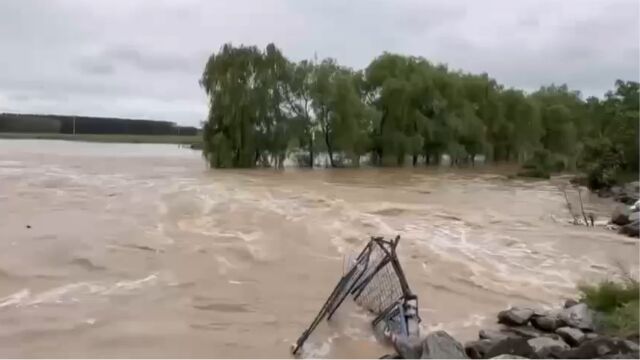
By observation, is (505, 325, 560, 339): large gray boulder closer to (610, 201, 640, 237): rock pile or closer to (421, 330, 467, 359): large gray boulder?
(421, 330, 467, 359): large gray boulder

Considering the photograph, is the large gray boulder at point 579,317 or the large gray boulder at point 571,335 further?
the large gray boulder at point 579,317

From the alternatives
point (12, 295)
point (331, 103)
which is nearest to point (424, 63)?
point (331, 103)

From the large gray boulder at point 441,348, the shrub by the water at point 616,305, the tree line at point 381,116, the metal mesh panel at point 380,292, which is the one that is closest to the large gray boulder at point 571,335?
the shrub by the water at point 616,305

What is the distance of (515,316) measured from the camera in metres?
9.05

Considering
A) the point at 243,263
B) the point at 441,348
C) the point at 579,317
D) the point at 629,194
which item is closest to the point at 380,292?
the point at 441,348

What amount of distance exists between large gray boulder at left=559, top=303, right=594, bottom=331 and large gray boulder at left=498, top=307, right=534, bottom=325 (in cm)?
44

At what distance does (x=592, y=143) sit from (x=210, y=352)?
3472cm

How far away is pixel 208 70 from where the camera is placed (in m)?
44.6

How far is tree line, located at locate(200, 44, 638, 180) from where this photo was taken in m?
44.2

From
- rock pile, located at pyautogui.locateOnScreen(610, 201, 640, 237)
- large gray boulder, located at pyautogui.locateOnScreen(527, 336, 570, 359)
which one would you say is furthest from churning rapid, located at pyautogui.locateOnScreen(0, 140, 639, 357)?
large gray boulder, located at pyautogui.locateOnScreen(527, 336, 570, 359)

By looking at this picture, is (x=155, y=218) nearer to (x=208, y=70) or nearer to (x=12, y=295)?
(x=12, y=295)

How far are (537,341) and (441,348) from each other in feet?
3.88

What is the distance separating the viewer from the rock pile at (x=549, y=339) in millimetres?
6285

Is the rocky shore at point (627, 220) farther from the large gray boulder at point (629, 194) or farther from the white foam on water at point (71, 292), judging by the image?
the white foam on water at point (71, 292)
